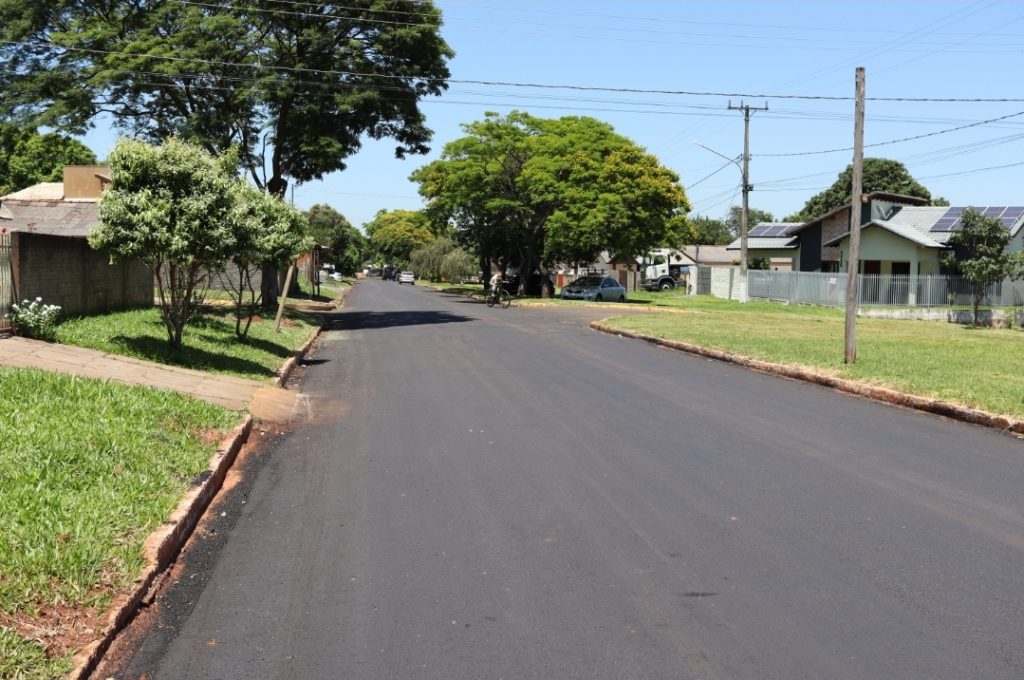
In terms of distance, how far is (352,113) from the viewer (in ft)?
98.1

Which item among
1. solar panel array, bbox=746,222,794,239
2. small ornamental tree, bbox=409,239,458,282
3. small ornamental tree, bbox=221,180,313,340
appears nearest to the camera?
small ornamental tree, bbox=221,180,313,340

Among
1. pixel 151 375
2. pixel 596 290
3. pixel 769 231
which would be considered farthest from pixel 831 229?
pixel 151 375

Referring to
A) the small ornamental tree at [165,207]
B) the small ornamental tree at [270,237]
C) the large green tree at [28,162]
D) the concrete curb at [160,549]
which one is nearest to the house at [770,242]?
the small ornamental tree at [270,237]

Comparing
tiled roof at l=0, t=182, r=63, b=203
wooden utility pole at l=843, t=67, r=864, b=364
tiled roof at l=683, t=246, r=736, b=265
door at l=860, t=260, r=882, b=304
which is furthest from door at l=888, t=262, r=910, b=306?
tiled roof at l=683, t=246, r=736, b=265

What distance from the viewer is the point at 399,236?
142875mm

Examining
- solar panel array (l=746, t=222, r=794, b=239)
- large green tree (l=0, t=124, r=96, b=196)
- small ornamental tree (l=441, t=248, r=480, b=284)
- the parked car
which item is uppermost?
large green tree (l=0, t=124, r=96, b=196)

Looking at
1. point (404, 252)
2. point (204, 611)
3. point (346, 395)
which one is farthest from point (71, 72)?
point (404, 252)

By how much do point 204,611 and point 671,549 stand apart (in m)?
2.95

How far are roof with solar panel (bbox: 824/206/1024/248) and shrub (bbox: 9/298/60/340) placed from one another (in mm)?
41604

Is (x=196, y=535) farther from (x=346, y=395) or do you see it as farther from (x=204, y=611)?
(x=346, y=395)

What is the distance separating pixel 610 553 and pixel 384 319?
2708 cm

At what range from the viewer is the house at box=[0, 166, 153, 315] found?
13703mm

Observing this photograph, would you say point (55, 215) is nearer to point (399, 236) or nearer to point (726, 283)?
point (726, 283)

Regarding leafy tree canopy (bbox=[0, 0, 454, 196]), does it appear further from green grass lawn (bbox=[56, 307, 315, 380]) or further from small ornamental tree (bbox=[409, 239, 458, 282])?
small ornamental tree (bbox=[409, 239, 458, 282])
